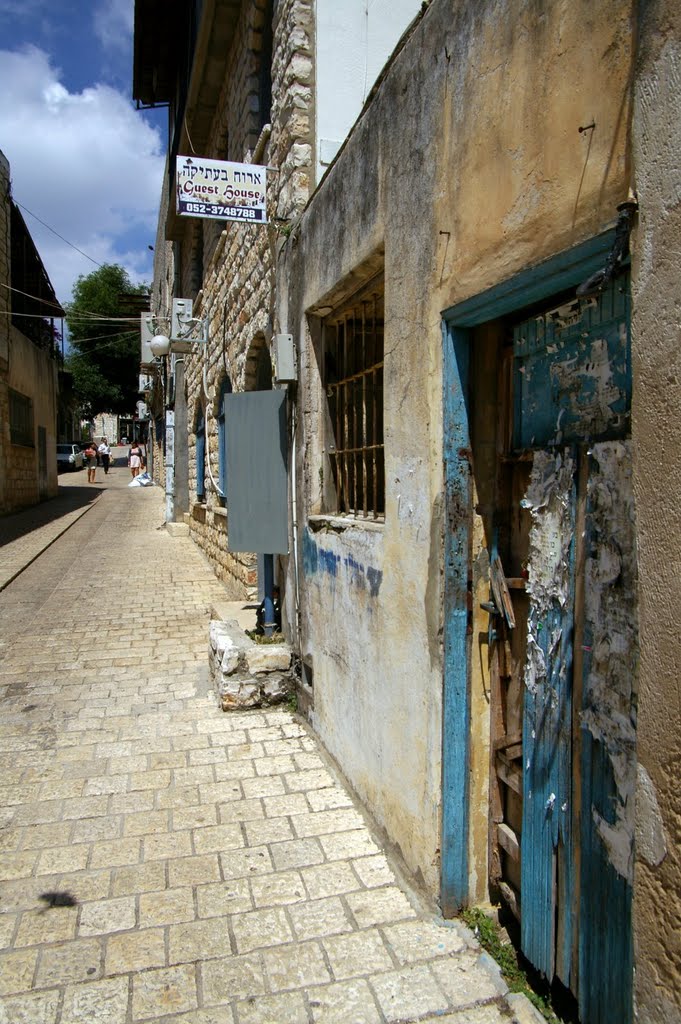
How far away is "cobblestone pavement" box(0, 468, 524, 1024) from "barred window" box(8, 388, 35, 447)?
37.8 ft

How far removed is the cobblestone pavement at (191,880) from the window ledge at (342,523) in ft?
4.75

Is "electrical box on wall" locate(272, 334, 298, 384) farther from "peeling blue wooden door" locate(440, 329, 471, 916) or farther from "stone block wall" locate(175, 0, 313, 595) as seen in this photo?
"peeling blue wooden door" locate(440, 329, 471, 916)

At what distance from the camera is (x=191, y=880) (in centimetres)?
305

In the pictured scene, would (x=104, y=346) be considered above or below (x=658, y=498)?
above

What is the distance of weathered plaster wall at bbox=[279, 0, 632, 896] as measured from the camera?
1.84 meters

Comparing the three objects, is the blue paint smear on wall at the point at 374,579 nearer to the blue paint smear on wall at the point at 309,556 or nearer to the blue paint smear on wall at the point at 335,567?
the blue paint smear on wall at the point at 335,567

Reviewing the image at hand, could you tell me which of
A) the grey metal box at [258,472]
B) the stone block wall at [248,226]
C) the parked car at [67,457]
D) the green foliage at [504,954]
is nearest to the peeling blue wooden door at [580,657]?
the green foliage at [504,954]

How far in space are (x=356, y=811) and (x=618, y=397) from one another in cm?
263

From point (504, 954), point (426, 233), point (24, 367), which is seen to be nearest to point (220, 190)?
point (426, 233)

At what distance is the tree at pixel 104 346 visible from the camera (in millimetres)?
37125

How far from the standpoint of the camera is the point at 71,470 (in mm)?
35062

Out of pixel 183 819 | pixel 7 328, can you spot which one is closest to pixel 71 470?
pixel 7 328

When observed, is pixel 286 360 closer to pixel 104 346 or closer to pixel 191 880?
pixel 191 880

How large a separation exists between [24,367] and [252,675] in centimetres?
1430
